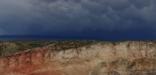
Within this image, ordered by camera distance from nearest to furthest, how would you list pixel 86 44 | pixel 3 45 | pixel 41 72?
1. pixel 41 72
2. pixel 86 44
3. pixel 3 45

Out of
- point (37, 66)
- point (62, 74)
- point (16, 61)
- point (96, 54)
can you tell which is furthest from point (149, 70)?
point (16, 61)

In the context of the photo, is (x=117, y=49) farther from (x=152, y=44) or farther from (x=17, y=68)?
(x=17, y=68)

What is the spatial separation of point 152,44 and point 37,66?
696 centimetres

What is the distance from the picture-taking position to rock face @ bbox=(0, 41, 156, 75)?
21.1m

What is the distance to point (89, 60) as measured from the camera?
21391 mm

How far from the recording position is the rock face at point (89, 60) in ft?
69.3

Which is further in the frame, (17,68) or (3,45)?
(3,45)

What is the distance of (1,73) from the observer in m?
21.4

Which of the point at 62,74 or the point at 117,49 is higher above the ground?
the point at 117,49

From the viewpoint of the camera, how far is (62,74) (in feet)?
69.7

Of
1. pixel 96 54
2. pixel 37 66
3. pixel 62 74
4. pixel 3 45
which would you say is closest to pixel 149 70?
pixel 96 54

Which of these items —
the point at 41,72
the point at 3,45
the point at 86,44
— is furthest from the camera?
the point at 3,45

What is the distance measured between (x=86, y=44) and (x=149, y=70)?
4.10m

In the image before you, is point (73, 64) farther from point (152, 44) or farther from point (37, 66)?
point (152, 44)
